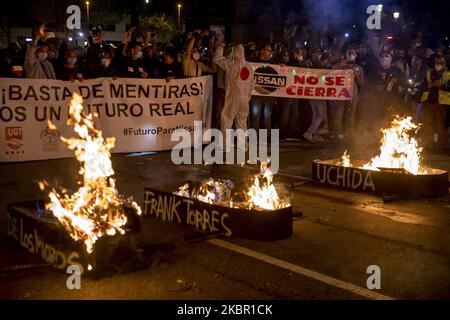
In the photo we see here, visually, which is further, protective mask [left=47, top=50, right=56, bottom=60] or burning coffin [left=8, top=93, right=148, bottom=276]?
protective mask [left=47, top=50, right=56, bottom=60]

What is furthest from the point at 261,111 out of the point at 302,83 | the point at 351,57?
the point at 351,57

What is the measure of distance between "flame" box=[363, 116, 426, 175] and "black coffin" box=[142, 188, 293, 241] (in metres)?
3.05

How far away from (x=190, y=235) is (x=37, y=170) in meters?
4.43

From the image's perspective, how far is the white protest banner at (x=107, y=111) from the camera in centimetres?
1011

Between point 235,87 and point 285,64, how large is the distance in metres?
2.70

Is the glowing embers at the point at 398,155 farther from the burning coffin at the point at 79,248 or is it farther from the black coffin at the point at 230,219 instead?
the burning coffin at the point at 79,248

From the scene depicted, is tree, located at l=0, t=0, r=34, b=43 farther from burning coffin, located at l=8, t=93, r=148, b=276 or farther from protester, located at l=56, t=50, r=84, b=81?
burning coffin, located at l=8, t=93, r=148, b=276

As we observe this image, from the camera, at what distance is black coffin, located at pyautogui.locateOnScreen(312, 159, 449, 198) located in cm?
827

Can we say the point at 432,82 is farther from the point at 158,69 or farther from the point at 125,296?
the point at 125,296

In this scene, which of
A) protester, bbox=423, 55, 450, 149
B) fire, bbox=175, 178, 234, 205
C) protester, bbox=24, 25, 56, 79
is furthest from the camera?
protester, bbox=423, 55, 450, 149

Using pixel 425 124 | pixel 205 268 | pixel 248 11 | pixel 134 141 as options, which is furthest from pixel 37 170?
pixel 248 11

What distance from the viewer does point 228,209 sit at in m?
6.18

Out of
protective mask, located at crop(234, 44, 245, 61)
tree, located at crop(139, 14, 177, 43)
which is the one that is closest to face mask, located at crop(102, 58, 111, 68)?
protective mask, located at crop(234, 44, 245, 61)

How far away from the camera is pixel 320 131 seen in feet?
49.5
